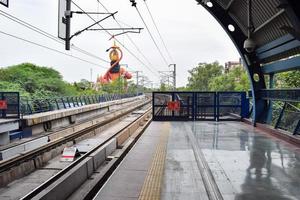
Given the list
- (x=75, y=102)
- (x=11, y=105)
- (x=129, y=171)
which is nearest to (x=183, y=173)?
(x=129, y=171)

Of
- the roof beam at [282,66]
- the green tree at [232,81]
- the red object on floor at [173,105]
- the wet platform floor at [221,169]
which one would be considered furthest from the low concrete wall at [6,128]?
the green tree at [232,81]

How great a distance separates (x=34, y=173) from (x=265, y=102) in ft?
32.0

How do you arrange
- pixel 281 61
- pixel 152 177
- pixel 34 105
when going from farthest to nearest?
pixel 34 105, pixel 281 61, pixel 152 177

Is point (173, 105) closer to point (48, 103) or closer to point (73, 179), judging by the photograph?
point (48, 103)

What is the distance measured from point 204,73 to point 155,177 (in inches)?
1843

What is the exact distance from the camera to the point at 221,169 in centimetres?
693

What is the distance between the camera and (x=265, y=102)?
14672 mm

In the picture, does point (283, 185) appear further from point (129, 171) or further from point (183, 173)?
point (129, 171)

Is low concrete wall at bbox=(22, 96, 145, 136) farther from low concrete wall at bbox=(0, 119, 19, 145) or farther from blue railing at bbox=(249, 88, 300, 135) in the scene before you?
blue railing at bbox=(249, 88, 300, 135)

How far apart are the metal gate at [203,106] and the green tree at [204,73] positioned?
3352cm

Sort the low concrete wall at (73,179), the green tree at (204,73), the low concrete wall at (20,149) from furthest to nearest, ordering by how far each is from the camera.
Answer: the green tree at (204,73) → the low concrete wall at (20,149) → the low concrete wall at (73,179)

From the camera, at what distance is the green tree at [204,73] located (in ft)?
170

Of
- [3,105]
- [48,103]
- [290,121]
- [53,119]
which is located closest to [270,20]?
[290,121]

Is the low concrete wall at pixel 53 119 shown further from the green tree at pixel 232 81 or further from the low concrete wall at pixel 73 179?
the green tree at pixel 232 81
